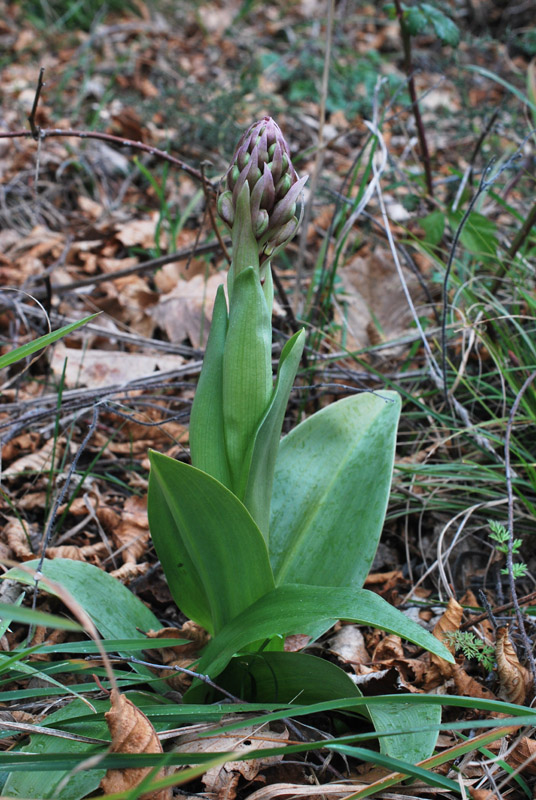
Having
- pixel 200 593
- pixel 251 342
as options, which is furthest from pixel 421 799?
pixel 251 342

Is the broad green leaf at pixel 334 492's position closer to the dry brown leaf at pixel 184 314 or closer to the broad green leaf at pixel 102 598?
the broad green leaf at pixel 102 598

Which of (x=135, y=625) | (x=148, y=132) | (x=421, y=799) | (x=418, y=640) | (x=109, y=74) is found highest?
(x=109, y=74)

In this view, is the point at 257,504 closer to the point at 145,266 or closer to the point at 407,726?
the point at 407,726

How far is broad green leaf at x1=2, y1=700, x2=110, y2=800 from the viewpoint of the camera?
102 centimetres

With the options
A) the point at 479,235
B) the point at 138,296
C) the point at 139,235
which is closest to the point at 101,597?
the point at 138,296

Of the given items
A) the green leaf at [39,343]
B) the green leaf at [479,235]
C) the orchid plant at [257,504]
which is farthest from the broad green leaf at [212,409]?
the green leaf at [479,235]

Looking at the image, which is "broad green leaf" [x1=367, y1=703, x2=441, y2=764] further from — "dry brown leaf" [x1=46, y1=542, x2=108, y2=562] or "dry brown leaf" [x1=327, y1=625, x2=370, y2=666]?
"dry brown leaf" [x1=46, y1=542, x2=108, y2=562]

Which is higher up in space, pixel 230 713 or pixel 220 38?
pixel 220 38

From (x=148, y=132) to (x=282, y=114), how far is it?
0.83m

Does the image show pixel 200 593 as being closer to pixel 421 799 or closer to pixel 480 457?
pixel 421 799

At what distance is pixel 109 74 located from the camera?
442cm

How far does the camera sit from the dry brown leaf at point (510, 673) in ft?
4.27

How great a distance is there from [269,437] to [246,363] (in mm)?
148

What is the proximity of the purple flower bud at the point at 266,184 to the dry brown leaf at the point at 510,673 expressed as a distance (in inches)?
37.0
